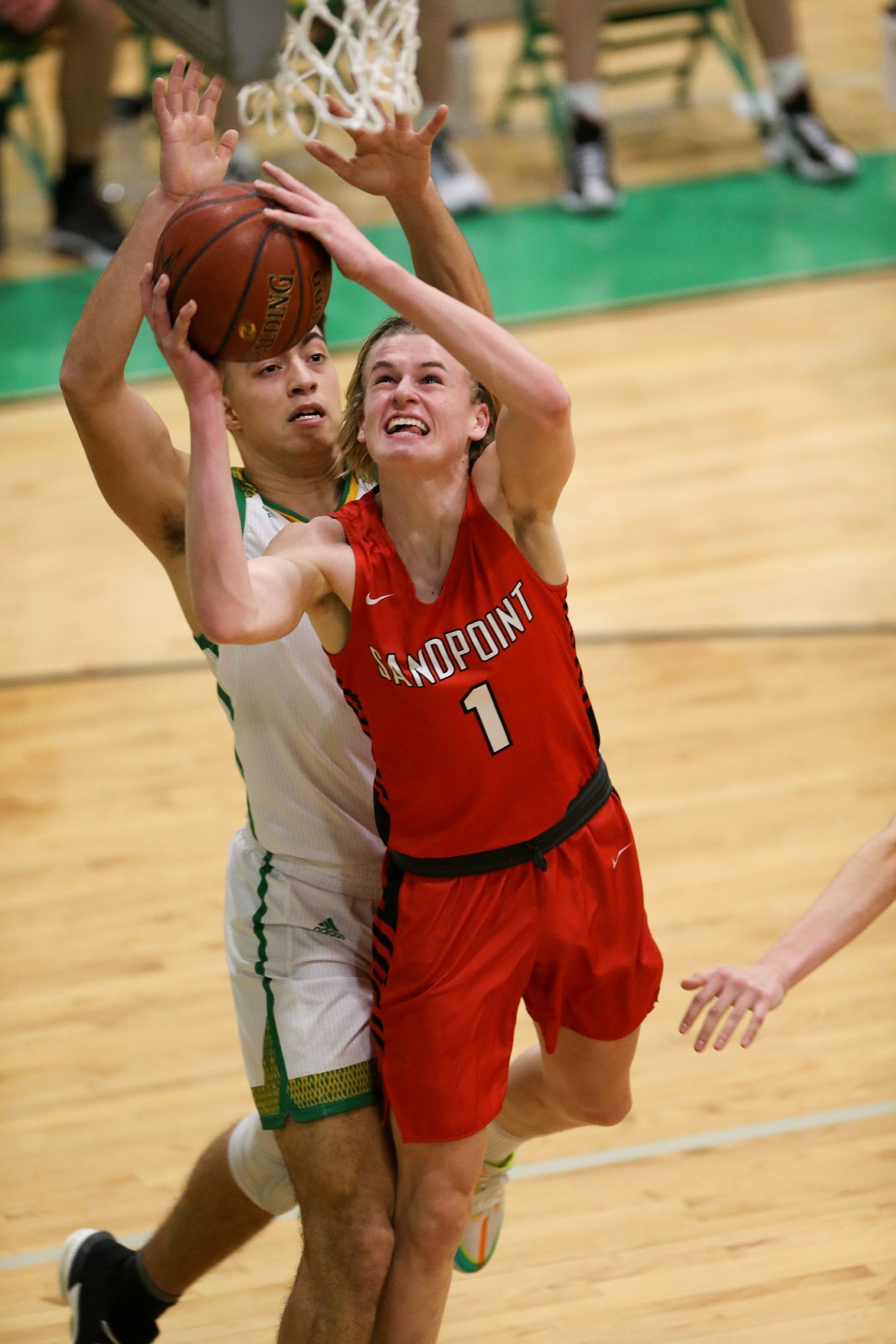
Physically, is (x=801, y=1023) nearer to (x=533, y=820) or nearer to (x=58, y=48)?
(x=533, y=820)

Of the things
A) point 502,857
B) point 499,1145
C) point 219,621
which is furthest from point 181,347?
point 499,1145

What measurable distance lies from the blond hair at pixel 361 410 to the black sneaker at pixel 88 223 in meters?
6.67

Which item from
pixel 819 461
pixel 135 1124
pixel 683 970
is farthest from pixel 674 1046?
pixel 819 461

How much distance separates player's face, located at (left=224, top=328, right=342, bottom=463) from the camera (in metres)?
3.24

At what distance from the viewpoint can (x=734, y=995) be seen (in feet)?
9.53

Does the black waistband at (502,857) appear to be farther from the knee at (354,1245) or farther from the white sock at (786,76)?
the white sock at (786,76)

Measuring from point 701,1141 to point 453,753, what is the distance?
162 cm

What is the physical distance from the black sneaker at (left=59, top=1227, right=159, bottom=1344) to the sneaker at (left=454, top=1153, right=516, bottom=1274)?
0.68m

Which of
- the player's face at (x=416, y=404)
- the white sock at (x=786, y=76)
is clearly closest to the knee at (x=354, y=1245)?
the player's face at (x=416, y=404)

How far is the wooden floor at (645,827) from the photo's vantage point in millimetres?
3746

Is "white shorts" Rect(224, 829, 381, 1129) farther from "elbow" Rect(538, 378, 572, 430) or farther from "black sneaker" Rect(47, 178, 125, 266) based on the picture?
"black sneaker" Rect(47, 178, 125, 266)

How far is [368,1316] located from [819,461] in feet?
16.3

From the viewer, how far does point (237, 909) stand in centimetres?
328

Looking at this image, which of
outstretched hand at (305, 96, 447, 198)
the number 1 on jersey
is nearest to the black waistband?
the number 1 on jersey
